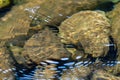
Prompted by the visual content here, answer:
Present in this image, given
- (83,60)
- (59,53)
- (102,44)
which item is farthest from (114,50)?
(59,53)

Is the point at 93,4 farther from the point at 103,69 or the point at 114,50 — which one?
the point at 103,69

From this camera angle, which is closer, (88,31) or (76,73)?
(76,73)

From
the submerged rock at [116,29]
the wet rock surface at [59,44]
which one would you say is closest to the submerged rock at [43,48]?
the wet rock surface at [59,44]

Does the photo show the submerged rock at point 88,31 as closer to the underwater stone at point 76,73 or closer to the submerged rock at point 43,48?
the submerged rock at point 43,48

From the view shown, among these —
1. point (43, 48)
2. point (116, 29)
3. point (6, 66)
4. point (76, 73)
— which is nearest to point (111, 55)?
point (116, 29)

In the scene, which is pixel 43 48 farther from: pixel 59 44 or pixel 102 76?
pixel 102 76

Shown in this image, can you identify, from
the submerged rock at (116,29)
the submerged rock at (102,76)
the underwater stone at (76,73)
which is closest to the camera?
the submerged rock at (102,76)
